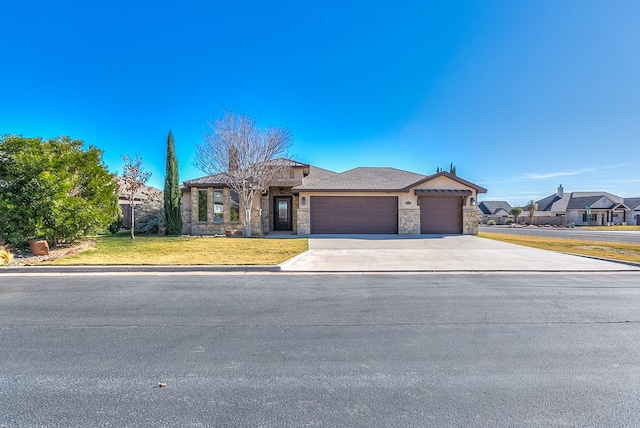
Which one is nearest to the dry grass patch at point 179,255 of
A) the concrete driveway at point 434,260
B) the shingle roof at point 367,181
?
the concrete driveway at point 434,260

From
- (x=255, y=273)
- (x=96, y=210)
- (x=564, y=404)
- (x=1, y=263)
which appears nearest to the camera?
(x=564, y=404)

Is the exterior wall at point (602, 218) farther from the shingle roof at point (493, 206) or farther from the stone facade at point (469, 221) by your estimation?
the stone facade at point (469, 221)

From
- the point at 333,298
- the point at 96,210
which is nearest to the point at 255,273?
the point at 333,298

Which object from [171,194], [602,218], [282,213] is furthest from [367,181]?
[602,218]

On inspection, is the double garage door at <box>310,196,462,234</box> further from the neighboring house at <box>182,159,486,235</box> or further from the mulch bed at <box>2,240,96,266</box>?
the mulch bed at <box>2,240,96,266</box>

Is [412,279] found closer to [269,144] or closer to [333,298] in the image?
[333,298]

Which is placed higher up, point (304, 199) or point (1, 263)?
point (304, 199)

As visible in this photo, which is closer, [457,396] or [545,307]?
[457,396]

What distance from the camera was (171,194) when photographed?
1717cm

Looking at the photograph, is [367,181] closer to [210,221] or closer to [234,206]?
[234,206]

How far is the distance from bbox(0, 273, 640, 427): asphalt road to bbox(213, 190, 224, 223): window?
12293 millimetres

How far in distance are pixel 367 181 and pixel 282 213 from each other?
617cm

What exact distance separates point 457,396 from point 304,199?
52.2 feet

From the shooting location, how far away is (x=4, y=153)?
1075 cm
